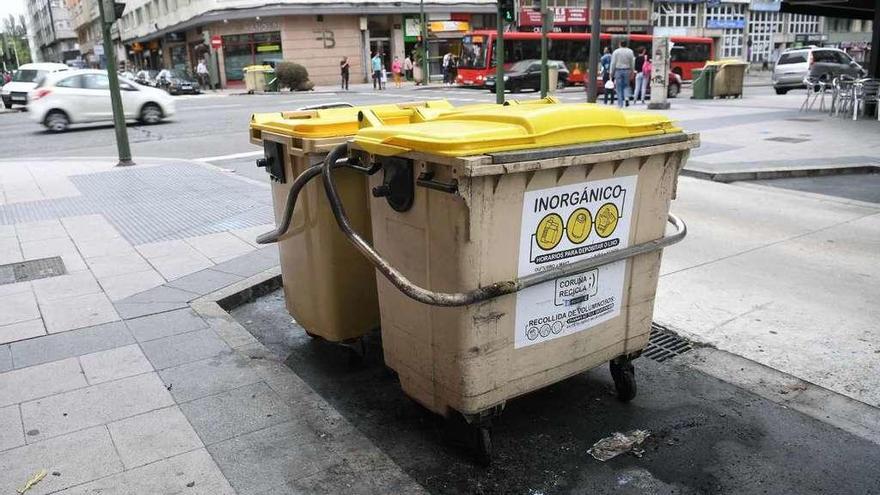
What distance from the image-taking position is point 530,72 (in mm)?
31453

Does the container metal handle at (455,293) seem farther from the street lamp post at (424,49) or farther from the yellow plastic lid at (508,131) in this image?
the street lamp post at (424,49)

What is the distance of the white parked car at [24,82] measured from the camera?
86.6 ft

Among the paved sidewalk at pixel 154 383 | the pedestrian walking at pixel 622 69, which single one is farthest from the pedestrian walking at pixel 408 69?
the paved sidewalk at pixel 154 383

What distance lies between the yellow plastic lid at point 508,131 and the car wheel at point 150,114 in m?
18.0

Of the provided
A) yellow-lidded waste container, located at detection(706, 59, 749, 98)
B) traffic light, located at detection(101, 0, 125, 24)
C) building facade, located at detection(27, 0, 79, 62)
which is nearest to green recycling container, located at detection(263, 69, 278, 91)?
yellow-lidded waste container, located at detection(706, 59, 749, 98)

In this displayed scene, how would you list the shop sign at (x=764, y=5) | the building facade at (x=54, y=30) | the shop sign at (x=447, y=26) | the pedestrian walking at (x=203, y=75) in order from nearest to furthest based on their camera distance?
the pedestrian walking at (x=203, y=75) < the shop sign at (x=447, y=26) < the shop sign at (x=764, y=5) < the building facade at (x=54, y=30)

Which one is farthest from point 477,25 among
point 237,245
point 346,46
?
point 237,245

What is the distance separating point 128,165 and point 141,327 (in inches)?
321

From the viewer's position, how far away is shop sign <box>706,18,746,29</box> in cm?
5822

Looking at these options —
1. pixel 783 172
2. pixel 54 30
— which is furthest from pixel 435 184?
pixel 54 30

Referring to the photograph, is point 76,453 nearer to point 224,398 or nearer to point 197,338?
point 224,398

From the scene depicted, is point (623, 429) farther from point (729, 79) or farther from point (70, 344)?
point (729, 79)

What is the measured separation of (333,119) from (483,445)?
1913mm

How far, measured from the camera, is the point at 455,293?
2.83 meters
